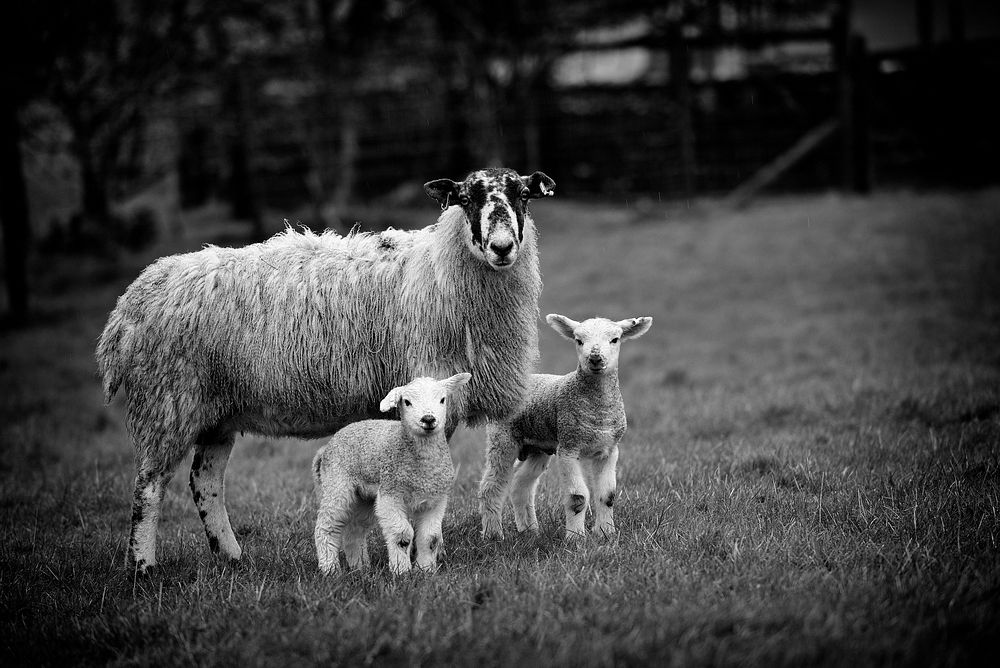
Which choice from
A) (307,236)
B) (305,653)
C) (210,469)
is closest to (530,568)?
(305,653)

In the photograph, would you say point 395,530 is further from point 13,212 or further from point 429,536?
point 13,212

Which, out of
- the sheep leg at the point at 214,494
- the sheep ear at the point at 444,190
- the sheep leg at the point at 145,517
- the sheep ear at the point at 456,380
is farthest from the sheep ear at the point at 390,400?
the sheep leg at the point at 145,517

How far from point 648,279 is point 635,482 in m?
9.59

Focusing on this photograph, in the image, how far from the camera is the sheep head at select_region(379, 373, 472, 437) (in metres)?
4.50

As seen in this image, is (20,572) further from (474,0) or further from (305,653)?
(474,0)

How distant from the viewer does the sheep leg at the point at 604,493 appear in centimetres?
506

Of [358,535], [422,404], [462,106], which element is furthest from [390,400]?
[462,106]

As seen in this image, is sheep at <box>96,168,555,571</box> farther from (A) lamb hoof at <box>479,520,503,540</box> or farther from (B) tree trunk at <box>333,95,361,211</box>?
(B) tree trunk at <box>333,95,361,211</box>

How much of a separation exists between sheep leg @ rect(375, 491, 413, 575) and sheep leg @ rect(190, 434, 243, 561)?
4.13 ft

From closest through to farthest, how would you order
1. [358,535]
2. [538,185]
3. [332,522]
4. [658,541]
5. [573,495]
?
1. [332,522]
2. [658,541]
3. [358,535]
4. [573,495]
5. [538,185]

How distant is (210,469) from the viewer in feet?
18.2

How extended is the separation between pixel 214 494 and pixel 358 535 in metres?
1.10

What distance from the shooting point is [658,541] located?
15.8 feet

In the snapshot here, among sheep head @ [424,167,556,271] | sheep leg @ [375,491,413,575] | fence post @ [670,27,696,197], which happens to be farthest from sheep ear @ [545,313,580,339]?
fence post @ [670,27,696,197]
